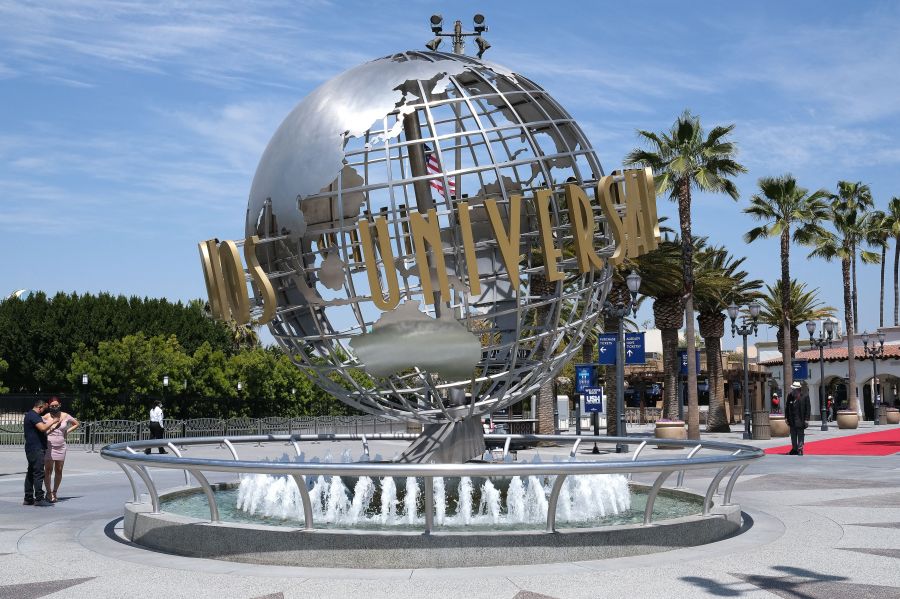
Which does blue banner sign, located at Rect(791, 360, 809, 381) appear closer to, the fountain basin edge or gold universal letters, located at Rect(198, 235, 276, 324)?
the fountain basin edge

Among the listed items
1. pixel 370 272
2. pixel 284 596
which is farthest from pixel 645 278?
pixel 284 596

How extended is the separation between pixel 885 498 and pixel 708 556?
5877 millimetres

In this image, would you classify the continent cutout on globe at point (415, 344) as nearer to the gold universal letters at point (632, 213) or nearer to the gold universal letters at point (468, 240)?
the gold universal letters at point (468, 240)

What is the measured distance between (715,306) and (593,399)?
15032 millimetres

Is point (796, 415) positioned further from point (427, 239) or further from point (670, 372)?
point (427, 239)

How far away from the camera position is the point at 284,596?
6.68 meters

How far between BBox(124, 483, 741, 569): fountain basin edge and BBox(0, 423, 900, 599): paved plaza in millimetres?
130

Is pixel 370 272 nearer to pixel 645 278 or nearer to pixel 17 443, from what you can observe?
pixel 645 278

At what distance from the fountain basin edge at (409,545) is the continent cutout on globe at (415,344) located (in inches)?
79.2

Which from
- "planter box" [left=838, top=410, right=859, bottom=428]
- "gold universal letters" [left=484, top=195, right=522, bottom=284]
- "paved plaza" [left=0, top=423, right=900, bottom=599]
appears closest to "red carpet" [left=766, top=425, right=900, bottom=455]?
"planter box" [left=838, top=410, right=859, bottom=428]

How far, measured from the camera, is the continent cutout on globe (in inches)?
367


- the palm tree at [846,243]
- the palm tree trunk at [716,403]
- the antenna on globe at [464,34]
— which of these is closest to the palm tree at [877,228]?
the palm tree at [846,243]

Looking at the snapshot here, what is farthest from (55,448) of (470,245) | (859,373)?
(859,373)

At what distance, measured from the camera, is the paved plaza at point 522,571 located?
6.81 meters
